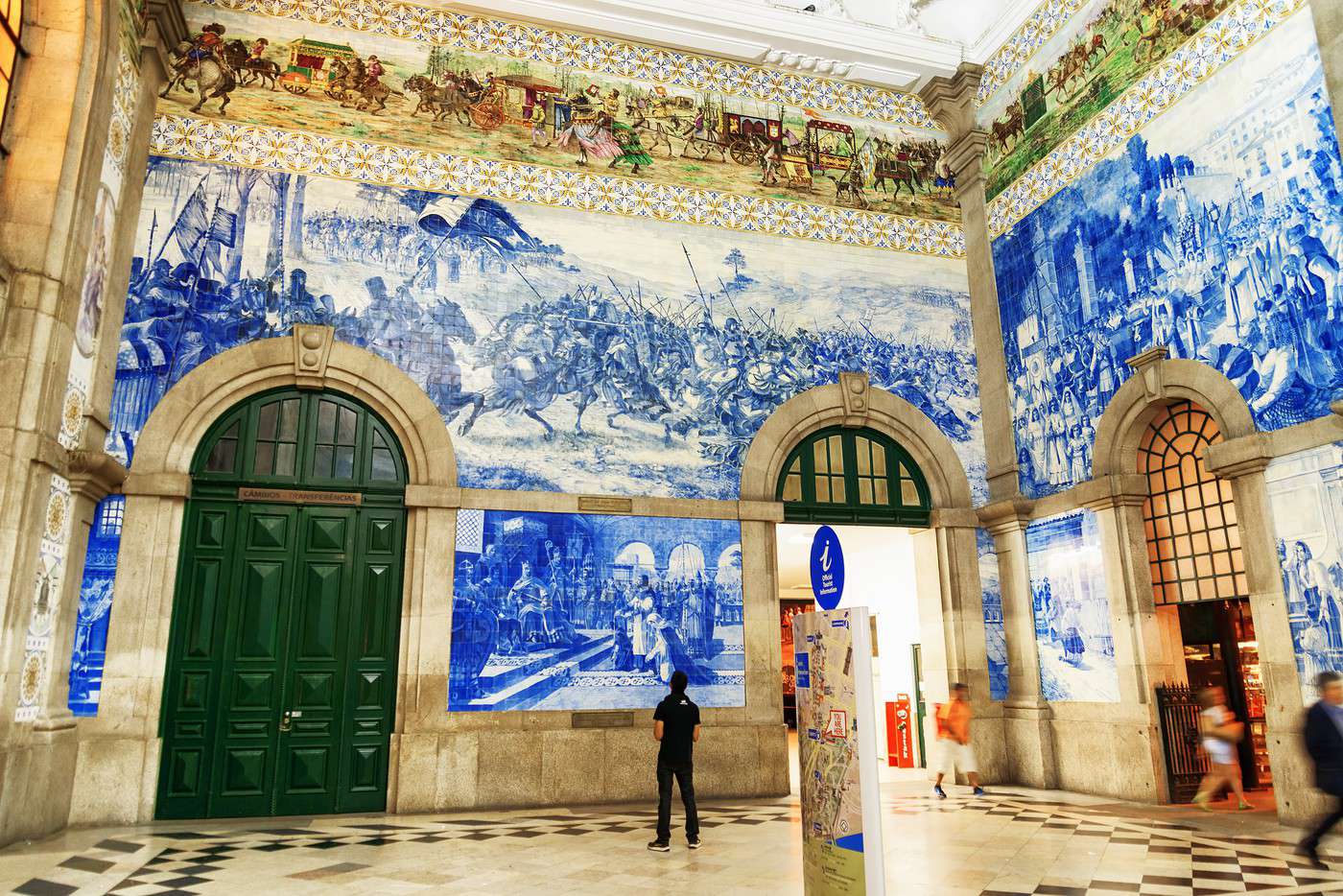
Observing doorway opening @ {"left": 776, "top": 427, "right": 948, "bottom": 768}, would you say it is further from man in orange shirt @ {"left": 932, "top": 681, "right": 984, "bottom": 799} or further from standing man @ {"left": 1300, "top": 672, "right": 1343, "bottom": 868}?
standing man @ {"left": 1300, "top": 672, "right": 1343, "bottom": 868}

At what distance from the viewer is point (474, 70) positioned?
491 inches

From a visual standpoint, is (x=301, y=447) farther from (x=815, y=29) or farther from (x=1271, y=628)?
(x=1271, y=628)

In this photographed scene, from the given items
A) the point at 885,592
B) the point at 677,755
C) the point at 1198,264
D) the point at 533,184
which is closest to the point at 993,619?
the point at 885,592

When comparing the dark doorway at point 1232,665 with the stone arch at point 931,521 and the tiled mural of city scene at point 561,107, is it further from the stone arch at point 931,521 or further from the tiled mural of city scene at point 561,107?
the tiled mural of city scene at point 561,107

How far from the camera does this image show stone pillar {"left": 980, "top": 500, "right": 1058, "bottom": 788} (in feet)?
38.5

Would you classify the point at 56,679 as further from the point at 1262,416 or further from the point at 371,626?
the point at 1262,416

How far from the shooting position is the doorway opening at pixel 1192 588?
1040 cm

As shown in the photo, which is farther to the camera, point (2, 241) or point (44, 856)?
point (2, 241)

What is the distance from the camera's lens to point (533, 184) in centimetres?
1235

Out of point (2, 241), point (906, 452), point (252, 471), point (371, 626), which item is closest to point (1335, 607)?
point (906, 452)

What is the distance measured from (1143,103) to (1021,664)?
746cm

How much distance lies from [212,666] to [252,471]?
2.25m

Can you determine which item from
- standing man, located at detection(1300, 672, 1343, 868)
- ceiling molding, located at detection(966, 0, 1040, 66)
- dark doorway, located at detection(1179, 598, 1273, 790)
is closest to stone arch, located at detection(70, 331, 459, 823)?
standing man, located at detection(1300, 672, 1343, 868)

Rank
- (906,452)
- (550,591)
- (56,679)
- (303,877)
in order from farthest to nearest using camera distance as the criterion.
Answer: (906,452), (550,591), (56,679), (303,877)
